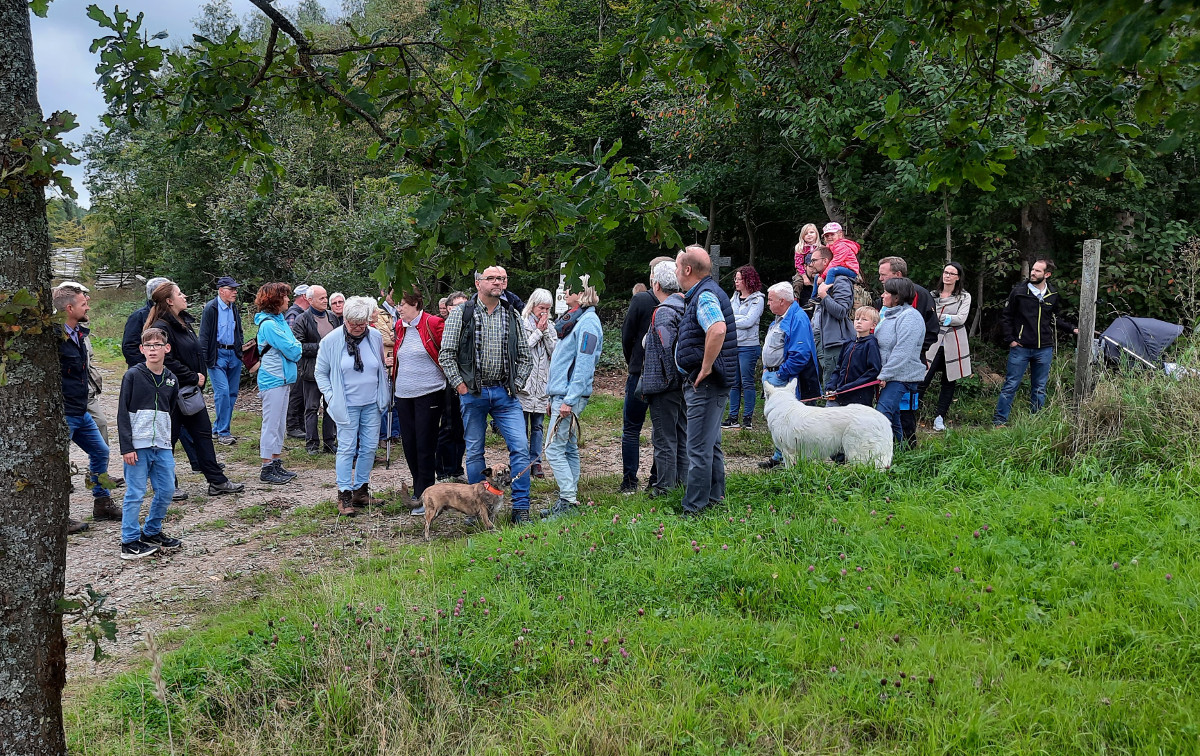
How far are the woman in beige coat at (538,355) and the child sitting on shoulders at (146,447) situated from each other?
→ 111 inches

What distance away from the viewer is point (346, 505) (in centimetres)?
672

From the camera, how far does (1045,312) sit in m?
8.56

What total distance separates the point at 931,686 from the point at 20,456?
358 cm

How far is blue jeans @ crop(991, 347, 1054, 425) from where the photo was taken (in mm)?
8672

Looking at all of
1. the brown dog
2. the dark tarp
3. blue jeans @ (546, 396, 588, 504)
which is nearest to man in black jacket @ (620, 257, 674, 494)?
blue jeans @ (546, 396, 588, 504)

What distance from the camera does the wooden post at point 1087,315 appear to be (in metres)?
6.52

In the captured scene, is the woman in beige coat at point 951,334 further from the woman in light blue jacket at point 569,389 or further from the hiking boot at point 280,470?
the hiking boot at point 280,470

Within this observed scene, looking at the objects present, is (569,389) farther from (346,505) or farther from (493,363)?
(346,505)

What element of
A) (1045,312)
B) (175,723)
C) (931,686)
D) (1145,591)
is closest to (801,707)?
(931,686)

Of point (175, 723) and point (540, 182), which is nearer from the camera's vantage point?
point (540, 182)

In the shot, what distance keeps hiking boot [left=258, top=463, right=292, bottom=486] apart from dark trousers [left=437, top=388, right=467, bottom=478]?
175cm

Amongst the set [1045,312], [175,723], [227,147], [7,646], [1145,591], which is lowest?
[175,723]

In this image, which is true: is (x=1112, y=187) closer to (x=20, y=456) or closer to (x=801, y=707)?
(x=801, y=707)

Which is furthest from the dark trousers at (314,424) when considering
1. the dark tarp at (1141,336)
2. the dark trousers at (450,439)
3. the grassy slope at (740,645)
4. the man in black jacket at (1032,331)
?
the dark tarp at (1141,336)
